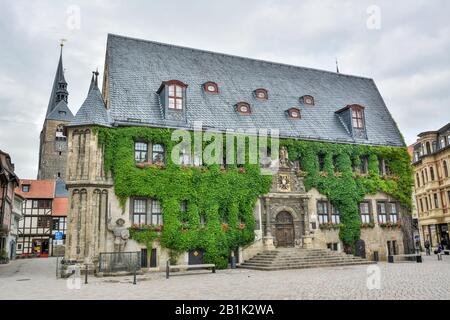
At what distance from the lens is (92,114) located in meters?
23.4

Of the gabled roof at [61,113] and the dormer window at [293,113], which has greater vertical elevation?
the gabled roof at [61,113]

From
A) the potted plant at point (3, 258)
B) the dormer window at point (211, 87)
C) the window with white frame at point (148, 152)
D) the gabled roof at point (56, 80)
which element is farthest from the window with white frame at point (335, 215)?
the gabled roof at point (56, 80)

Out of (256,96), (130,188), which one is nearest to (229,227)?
(130,188)

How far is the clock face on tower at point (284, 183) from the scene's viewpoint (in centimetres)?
2678

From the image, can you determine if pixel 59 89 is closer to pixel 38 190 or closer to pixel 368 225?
pixel 38 190

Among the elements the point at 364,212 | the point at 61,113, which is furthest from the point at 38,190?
the point at 364,212

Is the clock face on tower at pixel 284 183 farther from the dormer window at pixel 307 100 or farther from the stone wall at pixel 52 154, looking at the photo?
the stone wall at pixel 52 154

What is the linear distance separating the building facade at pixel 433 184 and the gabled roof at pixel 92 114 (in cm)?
3633

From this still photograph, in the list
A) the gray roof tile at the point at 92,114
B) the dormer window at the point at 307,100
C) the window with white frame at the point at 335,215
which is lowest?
the window with white frame at the point at 335,215

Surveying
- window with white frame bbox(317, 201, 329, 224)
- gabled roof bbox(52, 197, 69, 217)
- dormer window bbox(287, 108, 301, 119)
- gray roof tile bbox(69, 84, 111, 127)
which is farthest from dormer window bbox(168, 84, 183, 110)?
gabled roof bbox(52, 197, 69, 217)

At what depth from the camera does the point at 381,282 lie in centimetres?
1486

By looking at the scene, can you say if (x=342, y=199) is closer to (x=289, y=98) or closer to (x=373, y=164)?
(x=373, y=164)

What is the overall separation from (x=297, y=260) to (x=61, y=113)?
72.1 meters

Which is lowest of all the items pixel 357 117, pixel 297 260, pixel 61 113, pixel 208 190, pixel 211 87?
pixel 297 260
